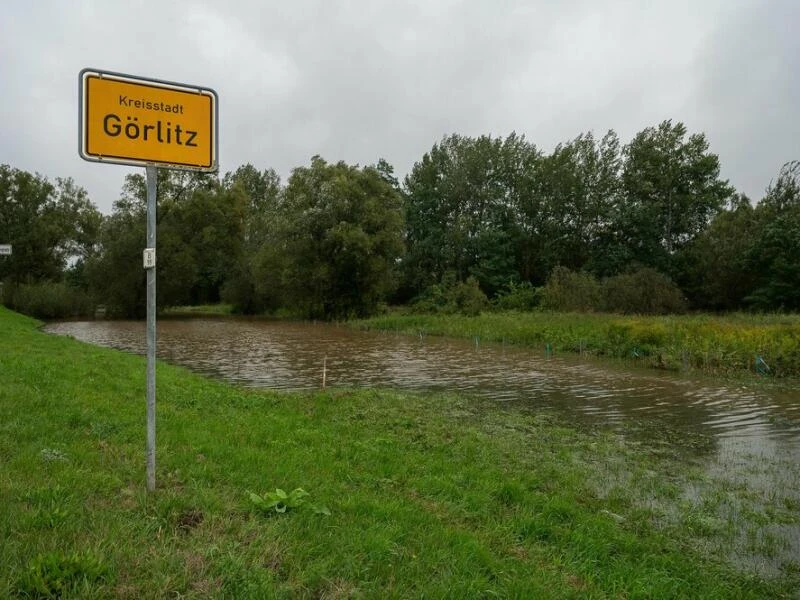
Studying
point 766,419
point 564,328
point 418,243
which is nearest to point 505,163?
point 418,243

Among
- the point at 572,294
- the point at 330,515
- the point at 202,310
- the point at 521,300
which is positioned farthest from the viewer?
the point at 202,310

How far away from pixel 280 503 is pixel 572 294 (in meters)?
34.9

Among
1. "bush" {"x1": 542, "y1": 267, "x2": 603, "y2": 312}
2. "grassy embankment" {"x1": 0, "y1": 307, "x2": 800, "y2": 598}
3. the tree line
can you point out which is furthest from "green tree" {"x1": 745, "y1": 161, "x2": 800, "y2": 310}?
"grassy embankment" {"x1": 0, "y1": 307, "x2": 800, "y2": 598}

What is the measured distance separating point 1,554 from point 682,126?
6028cm

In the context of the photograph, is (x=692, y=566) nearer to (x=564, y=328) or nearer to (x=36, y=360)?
(x=36, y=360)

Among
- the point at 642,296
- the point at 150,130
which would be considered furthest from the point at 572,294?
the point at 150,130

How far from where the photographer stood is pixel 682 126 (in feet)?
171

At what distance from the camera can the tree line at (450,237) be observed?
139ft

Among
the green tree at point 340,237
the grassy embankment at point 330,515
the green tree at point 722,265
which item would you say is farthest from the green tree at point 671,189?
the grassy embankment at point 330,515

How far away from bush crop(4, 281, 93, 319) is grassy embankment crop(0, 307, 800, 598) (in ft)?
150

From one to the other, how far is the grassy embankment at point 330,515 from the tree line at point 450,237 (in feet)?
102

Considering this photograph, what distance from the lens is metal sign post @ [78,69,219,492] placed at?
3850 millimetres

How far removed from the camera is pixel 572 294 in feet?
120

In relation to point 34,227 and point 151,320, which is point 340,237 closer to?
point 34,227
